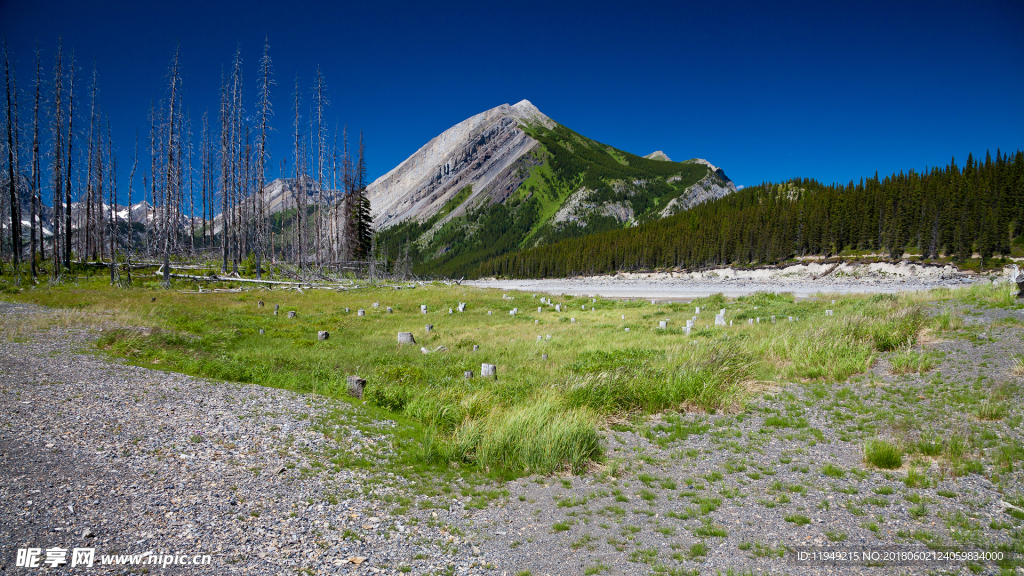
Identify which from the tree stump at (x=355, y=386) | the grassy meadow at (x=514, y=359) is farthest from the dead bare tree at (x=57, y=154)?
the tree stump at (x=355, y=386)

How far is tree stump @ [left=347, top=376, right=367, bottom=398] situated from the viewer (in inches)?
433

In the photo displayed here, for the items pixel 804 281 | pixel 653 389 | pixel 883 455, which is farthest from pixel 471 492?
pixel 804 281

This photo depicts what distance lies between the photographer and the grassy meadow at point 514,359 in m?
8.34

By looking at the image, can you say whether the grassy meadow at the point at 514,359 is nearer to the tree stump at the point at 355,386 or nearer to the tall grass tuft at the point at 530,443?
the tall grass tuft at the point at 530,443

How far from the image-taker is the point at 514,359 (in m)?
15.7

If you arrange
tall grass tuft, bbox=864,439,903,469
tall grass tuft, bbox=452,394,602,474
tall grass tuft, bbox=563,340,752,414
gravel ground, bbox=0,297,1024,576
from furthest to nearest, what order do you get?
tall grass tuft, bbox=563,340,752,414, tall grass tuft, bbox=452,394,602,474, tall grass tuft, bbox=864,439,903,469, gravel ground, bbox=0,297,1024,576

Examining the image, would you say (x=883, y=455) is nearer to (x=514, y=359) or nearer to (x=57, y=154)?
(x=514, y=359)

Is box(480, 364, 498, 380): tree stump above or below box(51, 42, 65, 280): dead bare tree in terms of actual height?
below

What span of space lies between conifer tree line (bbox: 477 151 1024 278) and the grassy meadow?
56162mm

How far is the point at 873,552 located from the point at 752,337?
1320 centimetres

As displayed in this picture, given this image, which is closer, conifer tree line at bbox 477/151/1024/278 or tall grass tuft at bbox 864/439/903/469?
tall grass tuft at bbox 864/439/903/469

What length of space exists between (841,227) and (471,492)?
10230cm

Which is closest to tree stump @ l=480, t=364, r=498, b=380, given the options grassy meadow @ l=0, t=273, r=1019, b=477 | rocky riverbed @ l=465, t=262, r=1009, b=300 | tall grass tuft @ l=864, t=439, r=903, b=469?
grassy meadow @ l=0, t=273, r=1019, b=477

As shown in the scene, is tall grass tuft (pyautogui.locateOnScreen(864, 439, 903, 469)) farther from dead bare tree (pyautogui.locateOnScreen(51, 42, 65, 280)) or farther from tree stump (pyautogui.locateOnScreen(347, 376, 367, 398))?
dead bare tree (pyautogui.locateOnScreen(51, 42, 65, 280))
